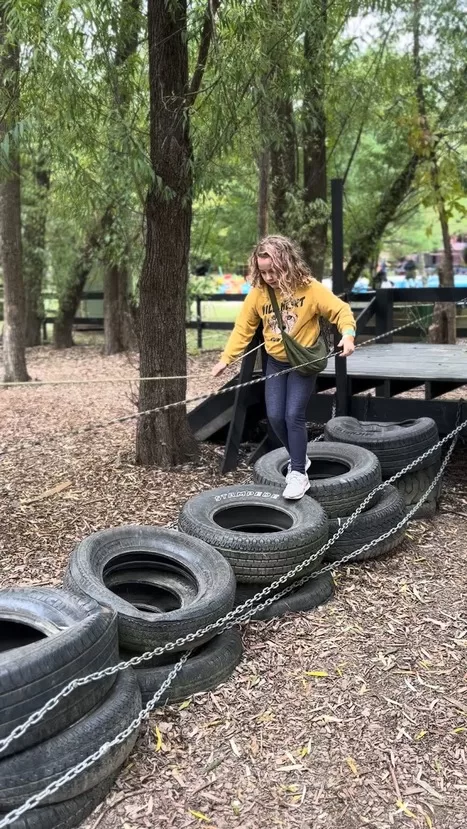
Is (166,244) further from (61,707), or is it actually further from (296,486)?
(61,707)

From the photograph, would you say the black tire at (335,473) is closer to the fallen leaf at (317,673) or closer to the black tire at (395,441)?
the black tire at (395,441)

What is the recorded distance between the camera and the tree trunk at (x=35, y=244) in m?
15.7

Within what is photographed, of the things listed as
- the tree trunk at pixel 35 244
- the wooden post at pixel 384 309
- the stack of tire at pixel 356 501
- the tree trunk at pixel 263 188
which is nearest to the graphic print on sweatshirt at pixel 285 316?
the stack of tire at pixel 356 501

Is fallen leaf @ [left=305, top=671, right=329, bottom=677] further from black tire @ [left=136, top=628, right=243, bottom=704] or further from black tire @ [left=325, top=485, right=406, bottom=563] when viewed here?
black tire @ [left=325, top=485, right=406, bottom=563]

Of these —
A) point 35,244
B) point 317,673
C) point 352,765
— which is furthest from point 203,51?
point 35,244

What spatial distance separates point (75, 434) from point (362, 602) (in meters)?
4.34

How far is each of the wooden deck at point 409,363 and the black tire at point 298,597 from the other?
2478 mm

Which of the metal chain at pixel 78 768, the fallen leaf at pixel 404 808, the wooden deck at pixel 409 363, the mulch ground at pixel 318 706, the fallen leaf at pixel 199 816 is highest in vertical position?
the wooden deck at pixel 409 363

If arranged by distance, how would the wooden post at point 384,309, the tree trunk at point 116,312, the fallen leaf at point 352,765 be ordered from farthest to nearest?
the tree trunk at point 116,312
the wooden post at point 384,309
the fallen leaf at point 352,765

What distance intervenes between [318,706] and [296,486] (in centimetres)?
149

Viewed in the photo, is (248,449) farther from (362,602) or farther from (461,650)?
(461,650)

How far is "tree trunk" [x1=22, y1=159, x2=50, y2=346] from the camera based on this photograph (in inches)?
619

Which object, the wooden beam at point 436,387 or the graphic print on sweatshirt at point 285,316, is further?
the wooden beam at point 436,387

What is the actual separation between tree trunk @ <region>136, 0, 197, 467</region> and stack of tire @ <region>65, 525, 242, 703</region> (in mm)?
2483
